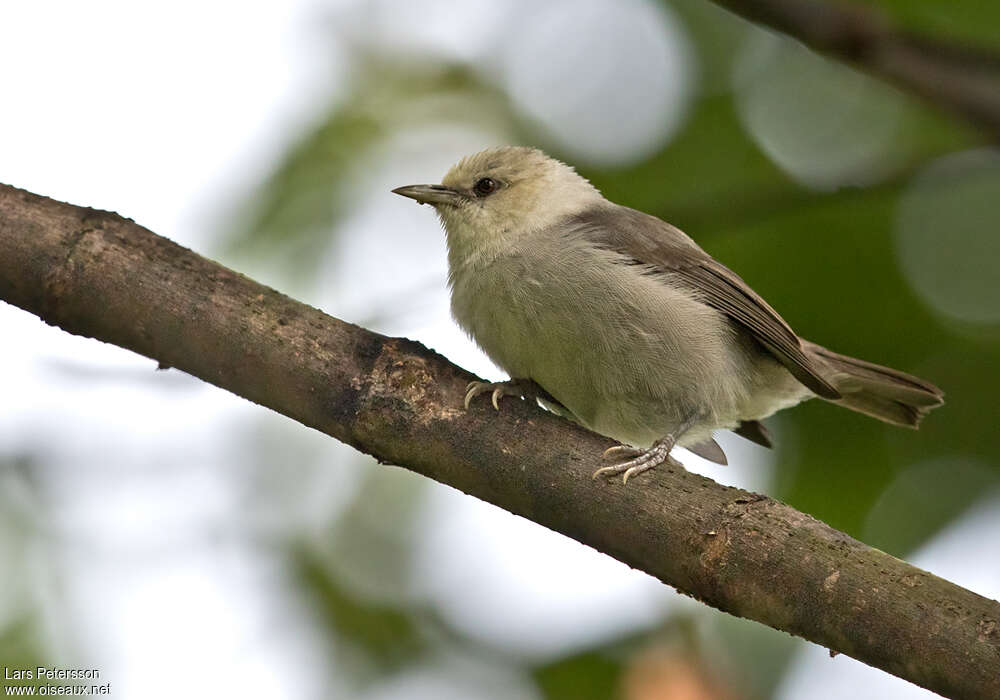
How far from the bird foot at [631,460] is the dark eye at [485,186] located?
1.74 metres

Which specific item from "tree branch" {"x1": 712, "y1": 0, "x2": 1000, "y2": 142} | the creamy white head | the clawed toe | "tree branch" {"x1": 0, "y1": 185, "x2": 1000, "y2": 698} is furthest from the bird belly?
"tree branch" {"x1": 712, "y1": 0, "x2": 1000, "y2": 142}

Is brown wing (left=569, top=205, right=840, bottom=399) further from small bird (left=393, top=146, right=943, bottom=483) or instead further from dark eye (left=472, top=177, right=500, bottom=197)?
dark eye (left=472, top=177, right=500, bottom=197)

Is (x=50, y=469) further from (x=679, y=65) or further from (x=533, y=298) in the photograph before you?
(x=679, y=65)

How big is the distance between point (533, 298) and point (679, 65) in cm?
173

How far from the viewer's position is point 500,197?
4.94 m

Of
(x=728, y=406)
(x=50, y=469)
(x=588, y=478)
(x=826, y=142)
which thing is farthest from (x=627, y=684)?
(x=826, y=142)

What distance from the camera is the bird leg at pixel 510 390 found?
3221 millimetres

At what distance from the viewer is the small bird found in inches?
163

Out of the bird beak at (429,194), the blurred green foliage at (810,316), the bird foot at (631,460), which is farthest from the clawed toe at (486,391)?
the bird beak at (429,194)

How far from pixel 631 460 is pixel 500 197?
6.39 feet

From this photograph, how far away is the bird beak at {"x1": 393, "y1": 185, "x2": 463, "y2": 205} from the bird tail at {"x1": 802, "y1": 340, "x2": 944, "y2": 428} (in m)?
1.65

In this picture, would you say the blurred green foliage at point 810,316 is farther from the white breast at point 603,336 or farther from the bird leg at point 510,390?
the bird leg at point 510,390

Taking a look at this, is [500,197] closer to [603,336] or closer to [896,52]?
[603,336]

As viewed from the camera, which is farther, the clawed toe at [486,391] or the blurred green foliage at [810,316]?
the blurred green foliage at [810,316]
